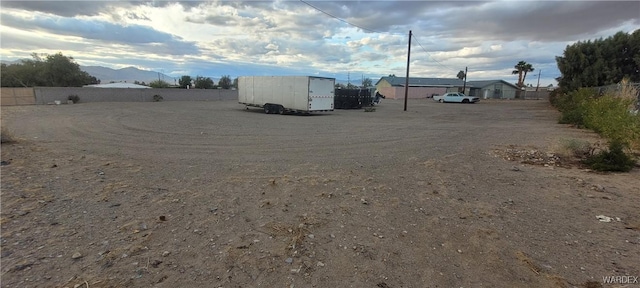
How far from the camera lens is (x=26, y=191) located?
5.33 m

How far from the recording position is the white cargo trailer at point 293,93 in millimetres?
22531

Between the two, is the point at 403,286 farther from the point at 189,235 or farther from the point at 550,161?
the point at 550,161

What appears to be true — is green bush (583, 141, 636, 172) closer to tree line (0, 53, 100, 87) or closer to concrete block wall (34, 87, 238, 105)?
concrete block wall (34, 87, 238, 105)

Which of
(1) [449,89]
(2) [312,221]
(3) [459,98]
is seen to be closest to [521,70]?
(1) [449,89]

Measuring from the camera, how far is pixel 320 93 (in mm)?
23188

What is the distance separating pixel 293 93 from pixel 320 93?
1937 mm

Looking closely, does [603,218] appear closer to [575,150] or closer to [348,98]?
[575,150]

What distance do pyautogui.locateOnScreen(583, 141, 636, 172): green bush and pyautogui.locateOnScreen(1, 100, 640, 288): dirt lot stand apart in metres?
0.24

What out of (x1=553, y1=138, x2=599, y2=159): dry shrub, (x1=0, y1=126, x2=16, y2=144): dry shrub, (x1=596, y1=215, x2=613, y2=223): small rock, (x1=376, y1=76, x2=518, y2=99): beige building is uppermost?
(x1=376, y1=76, x2=518, y2=99): beige building

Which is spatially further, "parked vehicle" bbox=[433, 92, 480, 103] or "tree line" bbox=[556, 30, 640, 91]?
"parked vehicle" bbox=[433, 92, 480, 103]

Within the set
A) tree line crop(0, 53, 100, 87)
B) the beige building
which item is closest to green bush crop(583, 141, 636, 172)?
tree line crop(0, 53, 100, 87)

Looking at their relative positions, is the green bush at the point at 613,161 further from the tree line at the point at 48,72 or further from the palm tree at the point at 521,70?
the palm tree at the point at 521,70

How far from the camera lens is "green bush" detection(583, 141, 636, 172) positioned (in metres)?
6.75

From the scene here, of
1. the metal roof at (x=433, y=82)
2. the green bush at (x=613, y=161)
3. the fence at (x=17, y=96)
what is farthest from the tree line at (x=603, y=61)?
the fence at (x=17, y=96)
